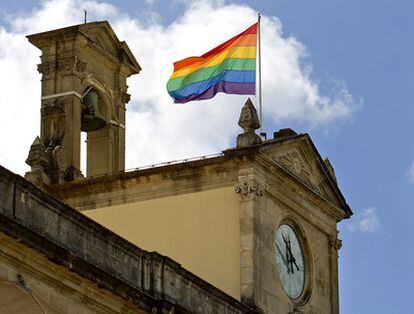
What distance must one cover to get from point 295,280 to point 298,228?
1250mm

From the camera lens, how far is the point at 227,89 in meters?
42.2

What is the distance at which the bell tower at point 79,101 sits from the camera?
41812mm

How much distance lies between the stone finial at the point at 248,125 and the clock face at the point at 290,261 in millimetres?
2346

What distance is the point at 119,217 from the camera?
4109 cm

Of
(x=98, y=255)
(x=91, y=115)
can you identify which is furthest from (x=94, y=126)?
(x=98, y=255)

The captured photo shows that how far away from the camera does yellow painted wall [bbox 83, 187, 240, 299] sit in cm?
3962

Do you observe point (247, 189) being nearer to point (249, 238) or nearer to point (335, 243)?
point (249, 238)

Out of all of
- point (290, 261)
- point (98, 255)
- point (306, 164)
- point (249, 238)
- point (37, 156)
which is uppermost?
point (306, 164)

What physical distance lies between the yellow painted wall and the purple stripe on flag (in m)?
2.93

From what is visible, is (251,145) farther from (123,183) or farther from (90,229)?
(90,229)

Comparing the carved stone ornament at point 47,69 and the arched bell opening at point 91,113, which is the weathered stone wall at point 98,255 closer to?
the arched bell opening at point 91,113

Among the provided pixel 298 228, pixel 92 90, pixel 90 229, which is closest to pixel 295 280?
pixel 298 228

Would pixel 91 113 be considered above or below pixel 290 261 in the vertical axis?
above

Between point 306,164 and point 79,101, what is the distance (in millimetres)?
5512
